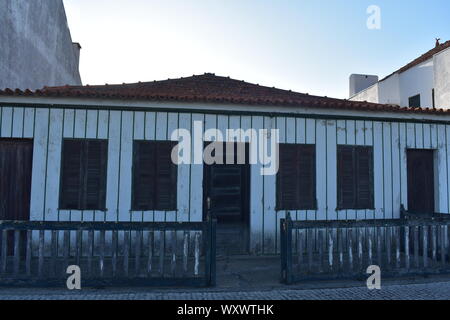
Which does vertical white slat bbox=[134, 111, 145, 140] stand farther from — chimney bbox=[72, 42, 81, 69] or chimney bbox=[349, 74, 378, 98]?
chimney bbox=[349, 74, 378, 98]

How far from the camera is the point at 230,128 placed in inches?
293

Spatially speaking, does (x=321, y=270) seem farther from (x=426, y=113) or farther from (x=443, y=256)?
(x=426, y=113)

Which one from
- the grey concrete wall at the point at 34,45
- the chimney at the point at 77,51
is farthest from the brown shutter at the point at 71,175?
the chimney at the point at 77,51

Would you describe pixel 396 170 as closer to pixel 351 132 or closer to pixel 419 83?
pixel 351 132

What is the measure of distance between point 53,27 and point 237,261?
39.6ft

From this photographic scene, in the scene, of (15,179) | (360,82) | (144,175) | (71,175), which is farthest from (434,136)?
(360,82)

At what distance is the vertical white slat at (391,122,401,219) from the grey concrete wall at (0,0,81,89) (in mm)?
10741

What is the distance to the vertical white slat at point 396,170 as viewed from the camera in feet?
25.8

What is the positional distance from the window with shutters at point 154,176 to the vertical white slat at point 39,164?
181cm

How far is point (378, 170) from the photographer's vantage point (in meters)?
7.89

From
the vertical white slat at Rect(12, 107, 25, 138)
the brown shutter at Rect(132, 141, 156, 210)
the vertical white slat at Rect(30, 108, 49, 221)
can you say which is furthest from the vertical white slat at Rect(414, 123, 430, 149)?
the vertical white slat at Rect(12, 107, 25, 138)

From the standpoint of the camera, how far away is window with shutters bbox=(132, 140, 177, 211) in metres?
7.15

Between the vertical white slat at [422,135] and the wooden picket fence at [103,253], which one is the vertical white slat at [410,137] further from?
the wooden picket fence at [103,253]
